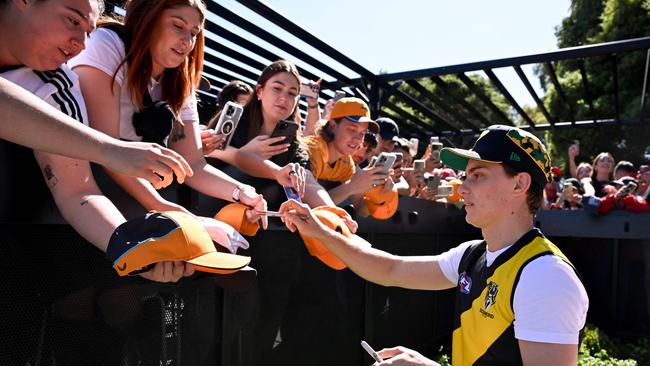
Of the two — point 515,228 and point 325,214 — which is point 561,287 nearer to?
point 515,228

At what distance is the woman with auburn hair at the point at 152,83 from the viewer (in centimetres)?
216

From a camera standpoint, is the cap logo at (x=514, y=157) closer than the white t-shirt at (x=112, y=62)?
No

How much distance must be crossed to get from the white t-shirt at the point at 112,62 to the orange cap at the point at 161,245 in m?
0.75

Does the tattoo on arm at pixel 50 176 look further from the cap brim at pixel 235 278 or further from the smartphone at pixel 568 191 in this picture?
the smartphone at pixel 568 191

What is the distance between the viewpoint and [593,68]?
17750 millimetres

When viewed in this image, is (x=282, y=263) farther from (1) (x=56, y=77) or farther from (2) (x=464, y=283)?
(1) (x=56, y=77)

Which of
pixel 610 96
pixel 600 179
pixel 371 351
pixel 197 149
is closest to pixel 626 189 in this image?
pixel 600 179

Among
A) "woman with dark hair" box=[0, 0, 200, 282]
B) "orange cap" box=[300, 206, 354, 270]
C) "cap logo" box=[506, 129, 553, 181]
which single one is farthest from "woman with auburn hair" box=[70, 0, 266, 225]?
"cap logo" box=[506, 129, 553, 181]

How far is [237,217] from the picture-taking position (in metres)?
2.46

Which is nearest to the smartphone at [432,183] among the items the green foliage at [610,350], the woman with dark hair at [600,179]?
the green foliage at [610,350]

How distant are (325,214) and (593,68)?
1769 centimetres

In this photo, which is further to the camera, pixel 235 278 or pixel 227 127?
pixel 227 127

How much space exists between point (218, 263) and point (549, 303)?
1160 millimetres

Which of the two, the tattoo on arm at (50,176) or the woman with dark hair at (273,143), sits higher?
the woman with dark hair at (273,143)
